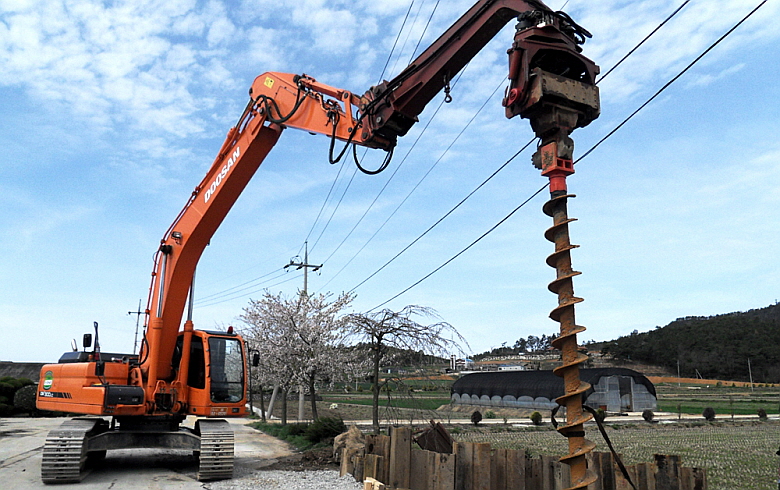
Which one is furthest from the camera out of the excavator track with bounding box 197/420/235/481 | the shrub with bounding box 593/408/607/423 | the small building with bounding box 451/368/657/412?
the small building with bounding box 451/368/657/412

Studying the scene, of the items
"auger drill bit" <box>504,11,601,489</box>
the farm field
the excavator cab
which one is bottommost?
the farm field

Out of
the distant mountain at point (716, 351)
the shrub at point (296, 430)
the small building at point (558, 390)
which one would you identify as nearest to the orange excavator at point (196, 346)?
the shrub at point (296, 430)

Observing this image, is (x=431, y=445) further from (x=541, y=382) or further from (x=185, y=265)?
(x=541, y=382)

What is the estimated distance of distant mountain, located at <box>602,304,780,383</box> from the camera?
91.4 meters

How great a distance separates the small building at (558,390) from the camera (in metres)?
36.8

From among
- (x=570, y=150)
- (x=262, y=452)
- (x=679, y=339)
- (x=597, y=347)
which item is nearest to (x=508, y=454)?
(x=570, y=150)

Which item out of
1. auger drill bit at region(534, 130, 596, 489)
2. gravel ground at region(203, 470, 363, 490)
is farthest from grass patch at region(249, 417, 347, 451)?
auger drill bit at region(534, 130, 596, 489)

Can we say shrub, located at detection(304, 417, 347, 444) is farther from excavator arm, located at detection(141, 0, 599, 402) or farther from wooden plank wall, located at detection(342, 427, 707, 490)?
wooden plank wall, located at detection(342, 427, 707, 490)

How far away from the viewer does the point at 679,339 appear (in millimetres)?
100125

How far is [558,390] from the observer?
35250 mm

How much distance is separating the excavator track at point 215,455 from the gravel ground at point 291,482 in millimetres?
208

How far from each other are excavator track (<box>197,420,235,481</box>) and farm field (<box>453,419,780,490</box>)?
25.2 ft

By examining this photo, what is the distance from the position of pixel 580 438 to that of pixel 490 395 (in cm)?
4037

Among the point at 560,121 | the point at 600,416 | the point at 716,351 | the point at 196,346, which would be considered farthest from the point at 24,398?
the point at 716,351
